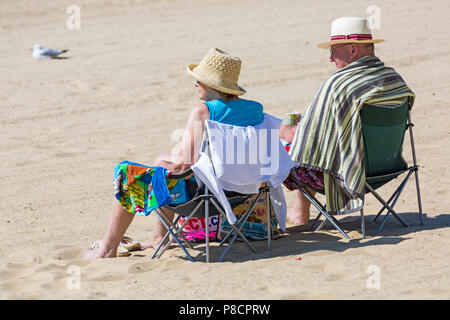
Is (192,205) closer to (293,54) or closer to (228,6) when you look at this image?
(293,54)

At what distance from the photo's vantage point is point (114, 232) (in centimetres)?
509

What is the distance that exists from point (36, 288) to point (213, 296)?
1044 millimetres

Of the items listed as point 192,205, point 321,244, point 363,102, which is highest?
point 363,102

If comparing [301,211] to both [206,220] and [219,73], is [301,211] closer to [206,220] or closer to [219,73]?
[206,220]

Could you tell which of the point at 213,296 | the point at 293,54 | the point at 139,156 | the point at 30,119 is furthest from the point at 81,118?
the point at 213,296

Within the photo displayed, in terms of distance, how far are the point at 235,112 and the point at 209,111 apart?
172 mm

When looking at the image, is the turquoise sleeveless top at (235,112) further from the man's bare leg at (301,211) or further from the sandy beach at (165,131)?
the man's bare leg at (301,211)

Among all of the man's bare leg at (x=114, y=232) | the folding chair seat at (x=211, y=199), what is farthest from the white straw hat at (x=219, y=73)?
the man's bare leg at (x=114, y=232)

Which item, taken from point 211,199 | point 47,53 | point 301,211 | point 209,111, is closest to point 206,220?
point 211,199

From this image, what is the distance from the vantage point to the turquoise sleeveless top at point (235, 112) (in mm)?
4816

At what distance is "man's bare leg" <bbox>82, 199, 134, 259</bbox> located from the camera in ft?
16.5

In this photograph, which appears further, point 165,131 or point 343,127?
point 165,131

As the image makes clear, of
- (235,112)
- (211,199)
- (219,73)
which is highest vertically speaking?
(219,73)

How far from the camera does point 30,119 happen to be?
9469mm
